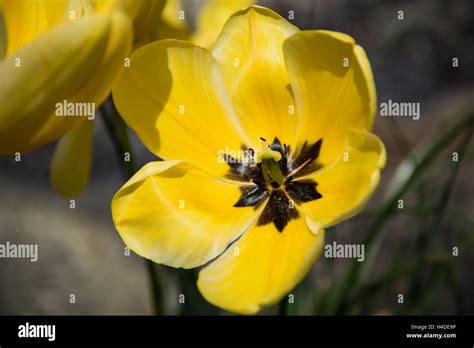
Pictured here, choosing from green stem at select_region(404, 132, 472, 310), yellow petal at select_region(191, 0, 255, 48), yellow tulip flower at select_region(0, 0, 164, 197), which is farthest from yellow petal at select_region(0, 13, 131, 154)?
yellow petal at select_region(191, 0, 255, 48)

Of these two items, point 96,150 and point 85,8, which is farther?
point 96,150

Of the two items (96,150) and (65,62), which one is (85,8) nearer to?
(65,62)

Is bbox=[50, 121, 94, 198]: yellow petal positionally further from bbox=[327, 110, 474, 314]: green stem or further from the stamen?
bbox=[327, 110, 474, 314]: green stem

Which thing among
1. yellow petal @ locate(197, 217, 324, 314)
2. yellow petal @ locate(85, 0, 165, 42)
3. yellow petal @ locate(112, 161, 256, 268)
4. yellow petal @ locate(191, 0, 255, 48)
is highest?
yellow petal @ locate(191, 0, 255, 48)

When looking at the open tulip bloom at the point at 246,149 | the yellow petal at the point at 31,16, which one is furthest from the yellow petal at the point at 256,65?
the yellow petal at the point at 31,16

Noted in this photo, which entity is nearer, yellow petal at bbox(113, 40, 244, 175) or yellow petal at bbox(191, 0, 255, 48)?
yellow petal at bbox(113, 40, 244, 175)

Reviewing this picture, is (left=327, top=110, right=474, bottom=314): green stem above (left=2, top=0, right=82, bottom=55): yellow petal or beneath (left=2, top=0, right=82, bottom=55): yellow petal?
beneath
